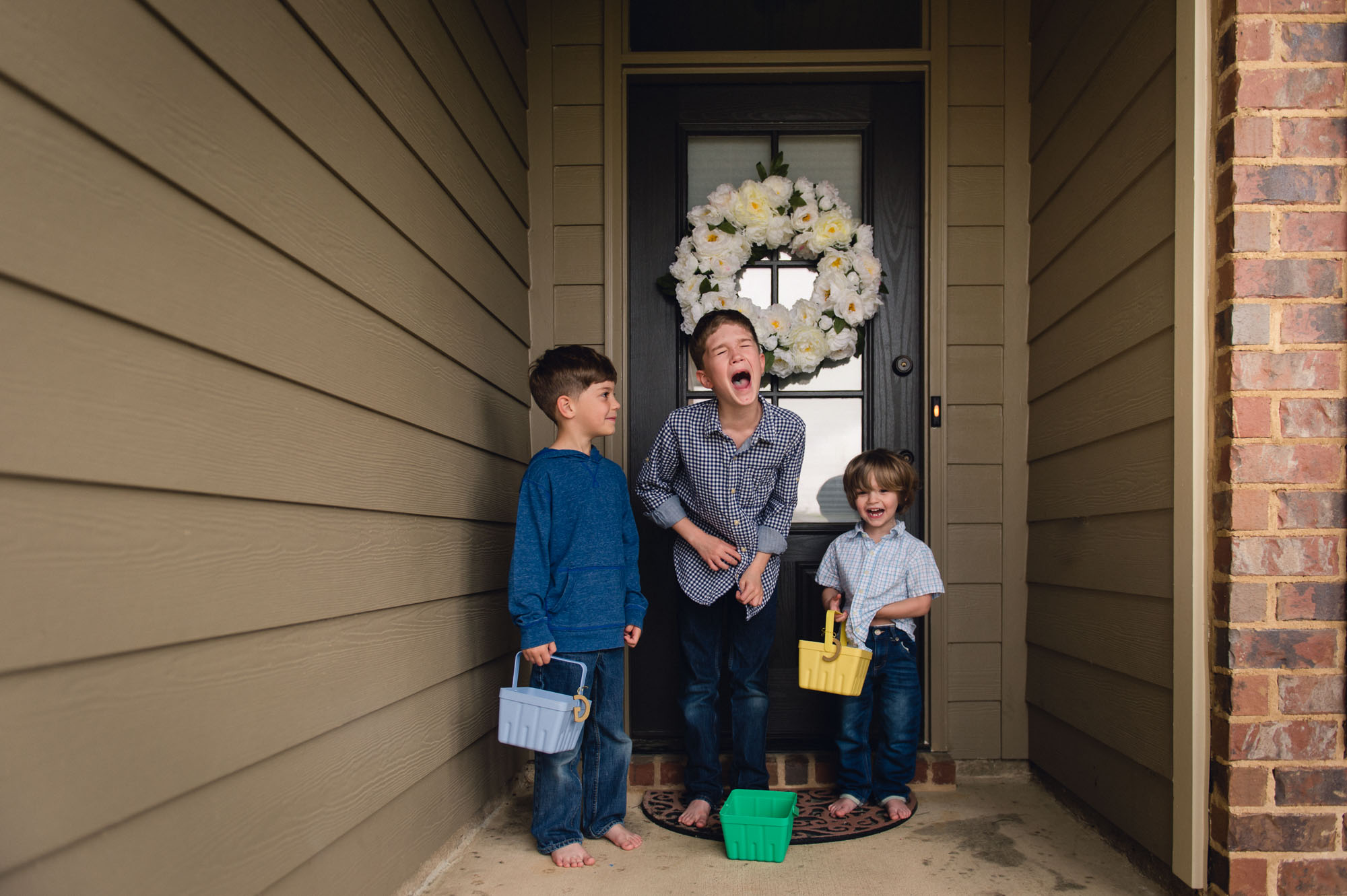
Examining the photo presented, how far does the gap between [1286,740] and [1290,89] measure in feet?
4.01

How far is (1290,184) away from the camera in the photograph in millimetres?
1726

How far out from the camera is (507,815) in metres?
2.52

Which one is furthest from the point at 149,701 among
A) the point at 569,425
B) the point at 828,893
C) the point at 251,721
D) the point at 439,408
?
the point at 828,893

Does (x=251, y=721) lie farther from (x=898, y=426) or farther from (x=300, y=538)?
(x=898, y=426)

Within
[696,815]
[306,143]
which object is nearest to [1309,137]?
[306,143]

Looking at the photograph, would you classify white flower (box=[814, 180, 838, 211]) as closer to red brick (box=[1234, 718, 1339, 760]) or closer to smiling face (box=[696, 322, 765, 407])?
smiling face (box=[696, 322, 765, 407])

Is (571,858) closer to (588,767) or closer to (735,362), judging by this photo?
(588,767)

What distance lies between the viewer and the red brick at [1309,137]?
1.72 metres

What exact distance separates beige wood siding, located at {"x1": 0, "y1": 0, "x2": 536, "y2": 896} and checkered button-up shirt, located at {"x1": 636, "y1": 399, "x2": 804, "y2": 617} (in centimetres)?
57

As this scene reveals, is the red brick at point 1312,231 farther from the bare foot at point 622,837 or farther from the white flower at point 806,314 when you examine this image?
the bare foot at point 622,837

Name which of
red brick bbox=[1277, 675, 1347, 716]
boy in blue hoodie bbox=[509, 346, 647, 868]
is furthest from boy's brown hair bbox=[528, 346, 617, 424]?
red brick bbox=[1277, 675, 1347, 716]

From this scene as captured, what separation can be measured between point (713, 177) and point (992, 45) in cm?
98

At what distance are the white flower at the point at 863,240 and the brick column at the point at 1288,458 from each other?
1263 mm

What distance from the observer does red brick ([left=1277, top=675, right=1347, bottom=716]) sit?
1721 mm
